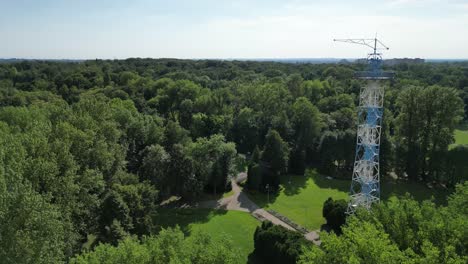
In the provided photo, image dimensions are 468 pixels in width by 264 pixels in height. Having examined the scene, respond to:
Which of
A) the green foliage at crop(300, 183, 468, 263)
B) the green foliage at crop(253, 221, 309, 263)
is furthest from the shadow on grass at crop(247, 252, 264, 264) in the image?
the green foliage at crop(300, 183, 468, 263)

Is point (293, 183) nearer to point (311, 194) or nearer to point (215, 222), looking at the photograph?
point (311, 194)

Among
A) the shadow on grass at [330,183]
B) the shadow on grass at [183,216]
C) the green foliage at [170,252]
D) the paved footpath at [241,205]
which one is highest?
the green foliage at [170,252]

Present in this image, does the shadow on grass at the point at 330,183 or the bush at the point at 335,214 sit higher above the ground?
the bush at the point at 335,214

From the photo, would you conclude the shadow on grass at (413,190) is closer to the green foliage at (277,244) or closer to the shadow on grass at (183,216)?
the green foliage at (277,244)

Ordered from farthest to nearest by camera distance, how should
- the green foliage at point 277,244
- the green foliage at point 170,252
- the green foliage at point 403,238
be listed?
the green foliage at point 277,244 → the green foliage at point 170,252 → the green foliage at point 403,238

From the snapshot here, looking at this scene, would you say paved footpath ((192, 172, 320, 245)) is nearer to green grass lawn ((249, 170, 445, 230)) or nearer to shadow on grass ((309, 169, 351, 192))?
green grass lawn ((249, 170, 445, 230))

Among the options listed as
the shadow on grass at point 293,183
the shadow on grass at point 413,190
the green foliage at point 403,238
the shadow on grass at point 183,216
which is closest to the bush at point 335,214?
the shadow on grass at point 293,183

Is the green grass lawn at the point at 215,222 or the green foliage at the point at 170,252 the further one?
the green grass lawn at the point at 215,222
